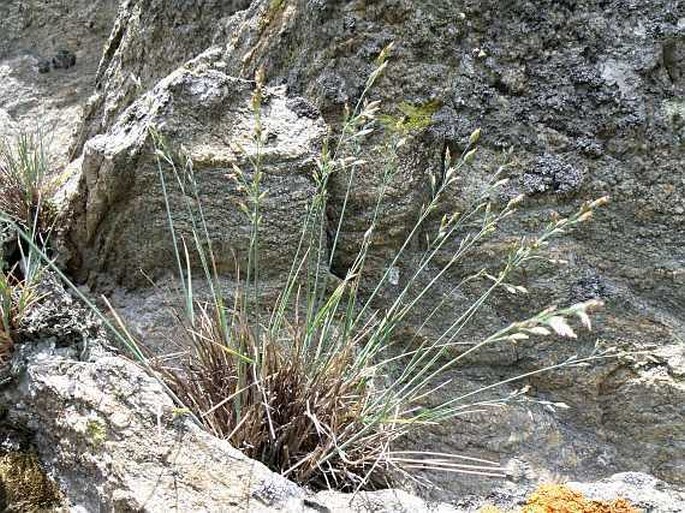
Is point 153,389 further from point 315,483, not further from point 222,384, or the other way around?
point 315,483

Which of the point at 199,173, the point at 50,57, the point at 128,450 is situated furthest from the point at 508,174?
the point at 50,57

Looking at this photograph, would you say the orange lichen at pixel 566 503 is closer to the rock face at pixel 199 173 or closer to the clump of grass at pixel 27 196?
the rock face at pixel 199 173

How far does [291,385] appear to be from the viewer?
162cm

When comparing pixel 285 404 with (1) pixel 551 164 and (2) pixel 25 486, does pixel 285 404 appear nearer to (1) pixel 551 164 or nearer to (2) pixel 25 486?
(2) pixel 25 486

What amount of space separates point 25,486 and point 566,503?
113cm

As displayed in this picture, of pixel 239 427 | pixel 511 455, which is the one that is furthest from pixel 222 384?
pixel 511 455

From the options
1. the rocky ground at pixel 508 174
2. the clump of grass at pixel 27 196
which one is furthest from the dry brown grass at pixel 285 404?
the clump of grass at pixel 27 196

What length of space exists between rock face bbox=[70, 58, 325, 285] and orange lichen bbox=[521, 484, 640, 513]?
85cm

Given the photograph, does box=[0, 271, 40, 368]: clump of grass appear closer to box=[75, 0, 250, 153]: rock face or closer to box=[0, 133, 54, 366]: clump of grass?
box=[0, 133, 54, 366]: clump of grass

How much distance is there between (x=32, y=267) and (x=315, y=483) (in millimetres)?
870

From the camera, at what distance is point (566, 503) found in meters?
1.62

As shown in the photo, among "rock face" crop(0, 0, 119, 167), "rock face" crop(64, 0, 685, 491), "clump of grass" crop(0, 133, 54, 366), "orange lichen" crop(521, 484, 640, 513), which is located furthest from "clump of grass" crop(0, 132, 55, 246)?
"orange lichen" crop(521, 484, 640, 513)

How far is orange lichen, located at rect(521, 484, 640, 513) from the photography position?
5.26 feet

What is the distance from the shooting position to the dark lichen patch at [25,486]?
4.74 ft
